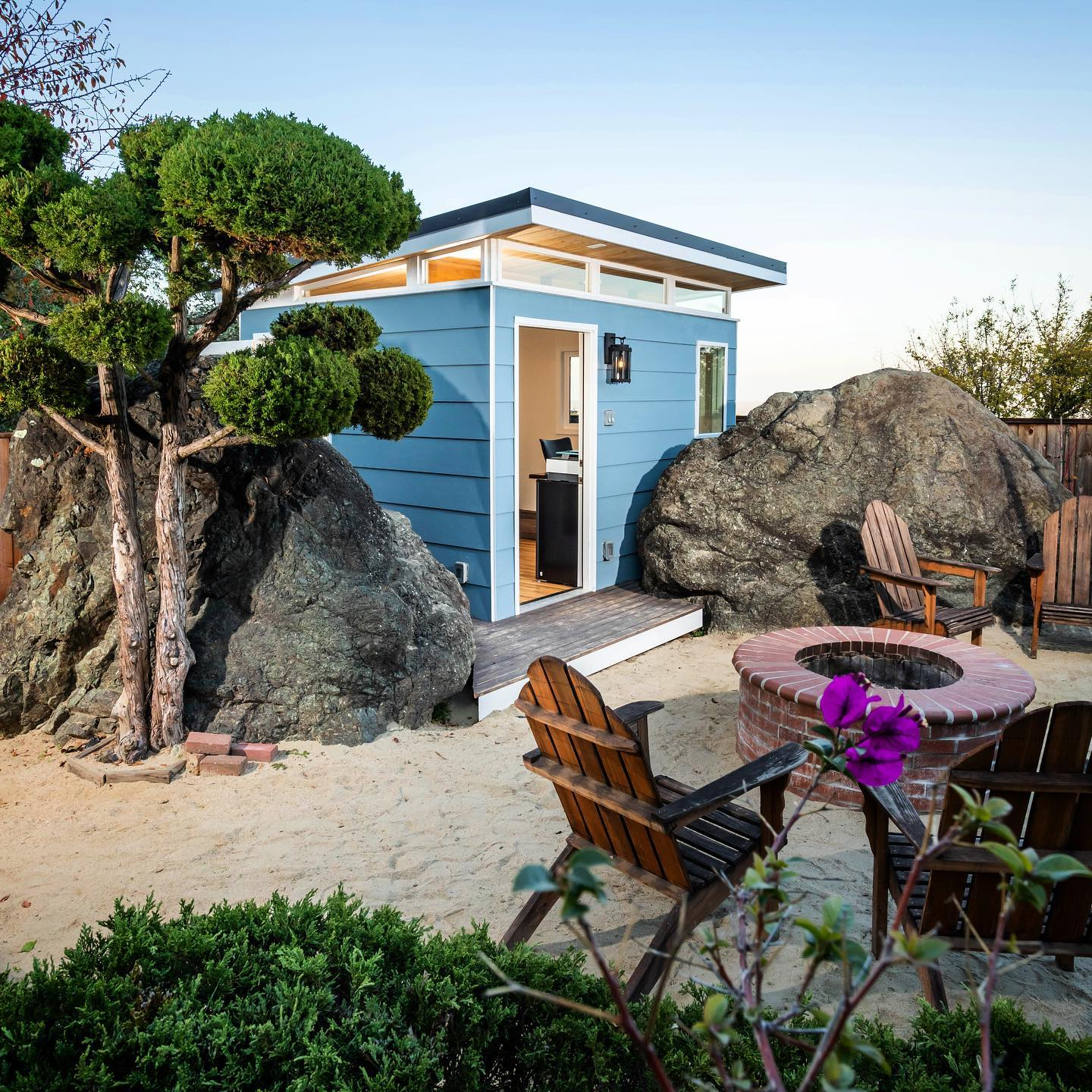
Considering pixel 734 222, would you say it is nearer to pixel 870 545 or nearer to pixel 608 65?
pixel 608 65

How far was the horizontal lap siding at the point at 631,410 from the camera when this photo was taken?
6.87 metres

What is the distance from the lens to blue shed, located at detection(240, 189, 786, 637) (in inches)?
261

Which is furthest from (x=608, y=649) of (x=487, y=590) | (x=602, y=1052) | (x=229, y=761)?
(x=602, y=1052)

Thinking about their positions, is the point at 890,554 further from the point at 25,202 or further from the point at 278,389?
the point at 25,202

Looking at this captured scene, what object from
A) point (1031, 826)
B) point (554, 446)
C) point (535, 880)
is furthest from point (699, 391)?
point (535, 880)

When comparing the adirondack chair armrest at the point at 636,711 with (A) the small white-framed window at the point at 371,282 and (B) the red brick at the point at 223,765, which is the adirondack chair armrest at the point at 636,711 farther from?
(A) the small white-framed window at the point at 371,282

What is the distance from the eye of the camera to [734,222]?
49.9ft

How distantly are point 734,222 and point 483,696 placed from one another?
12342mm

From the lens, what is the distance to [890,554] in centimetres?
657

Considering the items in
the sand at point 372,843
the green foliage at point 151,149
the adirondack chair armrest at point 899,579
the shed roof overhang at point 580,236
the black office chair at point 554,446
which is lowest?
the sand at point 372,843

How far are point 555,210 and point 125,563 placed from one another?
3773 mm

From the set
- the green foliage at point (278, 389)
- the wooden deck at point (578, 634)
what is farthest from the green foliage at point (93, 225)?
the wooden deck at point (578, 634)

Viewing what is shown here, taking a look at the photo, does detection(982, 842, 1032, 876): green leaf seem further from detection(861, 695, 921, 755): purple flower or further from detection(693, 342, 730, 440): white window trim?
detection(693, 342, 730, 440): white window trim

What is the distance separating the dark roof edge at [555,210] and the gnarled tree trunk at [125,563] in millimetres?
2141
